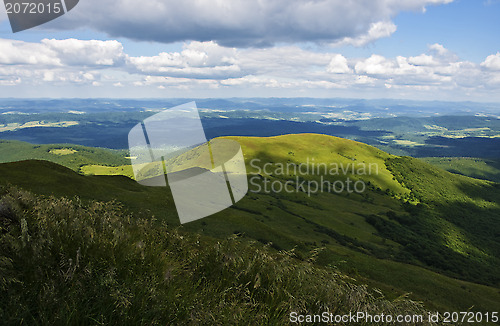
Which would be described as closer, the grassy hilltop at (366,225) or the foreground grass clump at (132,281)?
the foreground grass clump at (132,281)

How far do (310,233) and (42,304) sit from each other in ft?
276

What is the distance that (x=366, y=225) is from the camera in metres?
116

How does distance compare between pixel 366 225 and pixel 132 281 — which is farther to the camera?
pixel 366 225

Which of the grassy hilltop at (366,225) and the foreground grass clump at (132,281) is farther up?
the foreground grass clump at (132,281)

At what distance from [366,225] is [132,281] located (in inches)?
4884

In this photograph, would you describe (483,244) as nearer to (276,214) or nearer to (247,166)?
(276,214)

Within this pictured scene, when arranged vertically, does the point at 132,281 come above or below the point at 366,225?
above

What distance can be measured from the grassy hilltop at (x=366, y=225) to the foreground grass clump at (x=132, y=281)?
1.53m

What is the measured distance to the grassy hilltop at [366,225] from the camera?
150 ft

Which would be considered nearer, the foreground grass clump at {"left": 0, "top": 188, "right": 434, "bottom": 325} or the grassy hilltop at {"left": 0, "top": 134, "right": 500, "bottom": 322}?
the foreground grass clump at {"left": 0, "top": 188, "right": 434, "bottom": 325}

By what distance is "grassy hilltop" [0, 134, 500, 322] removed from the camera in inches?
1799

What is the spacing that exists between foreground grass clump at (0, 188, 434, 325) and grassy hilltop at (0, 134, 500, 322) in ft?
5.00

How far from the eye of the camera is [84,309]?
4.20 m

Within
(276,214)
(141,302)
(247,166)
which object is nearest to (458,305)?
(276,214)
